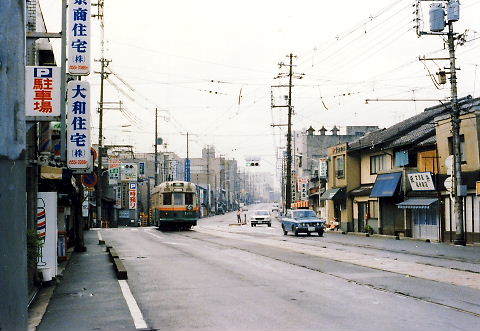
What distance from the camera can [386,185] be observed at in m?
42.6

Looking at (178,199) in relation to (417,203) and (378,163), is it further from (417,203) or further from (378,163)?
(417,203)

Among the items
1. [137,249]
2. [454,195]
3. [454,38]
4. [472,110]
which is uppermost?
[454,38]

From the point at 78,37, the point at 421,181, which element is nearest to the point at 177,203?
the point at 421,181

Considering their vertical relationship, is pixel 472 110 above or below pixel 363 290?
above

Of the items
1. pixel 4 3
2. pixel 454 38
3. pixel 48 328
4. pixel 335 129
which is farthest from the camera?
pixel 335 129

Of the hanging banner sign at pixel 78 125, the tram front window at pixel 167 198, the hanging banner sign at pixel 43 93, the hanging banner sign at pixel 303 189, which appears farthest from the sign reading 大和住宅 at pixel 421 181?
the hanging banner sign at pixel 303 189

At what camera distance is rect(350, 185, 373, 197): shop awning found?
46.9m

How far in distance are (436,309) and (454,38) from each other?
25.0 metres

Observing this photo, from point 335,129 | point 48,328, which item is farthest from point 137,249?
point 335,129

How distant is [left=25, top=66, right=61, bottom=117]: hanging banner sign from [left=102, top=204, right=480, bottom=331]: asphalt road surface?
437 cm

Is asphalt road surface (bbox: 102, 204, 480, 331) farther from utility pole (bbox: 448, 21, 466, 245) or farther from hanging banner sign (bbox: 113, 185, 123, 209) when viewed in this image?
hanging banner sign (bbox: 113, 185, 123, 209)

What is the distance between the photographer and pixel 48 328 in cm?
903

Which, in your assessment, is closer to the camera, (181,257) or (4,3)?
(4,3)

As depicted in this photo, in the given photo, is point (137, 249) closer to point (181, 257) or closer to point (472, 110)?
point (181, 257)
